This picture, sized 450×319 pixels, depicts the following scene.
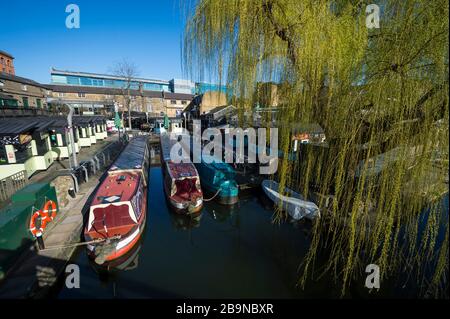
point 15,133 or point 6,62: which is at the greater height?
point 6,62

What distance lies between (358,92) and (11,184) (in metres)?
12.8

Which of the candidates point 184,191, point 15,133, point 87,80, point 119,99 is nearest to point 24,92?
point 119,99

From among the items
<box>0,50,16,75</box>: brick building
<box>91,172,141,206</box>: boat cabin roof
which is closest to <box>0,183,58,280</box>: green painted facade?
<box>91,172,141,206</box>: boat cabin roof

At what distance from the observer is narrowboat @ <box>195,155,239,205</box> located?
11.9 meters

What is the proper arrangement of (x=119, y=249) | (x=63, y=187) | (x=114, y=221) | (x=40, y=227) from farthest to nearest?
(x=63, y=187)
(x=114, y=221)
(x=119, y=249)
(x=40, y=227)

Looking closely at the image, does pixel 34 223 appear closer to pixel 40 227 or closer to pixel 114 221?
pixel 40 227

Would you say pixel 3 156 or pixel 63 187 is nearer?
pixel 63 187

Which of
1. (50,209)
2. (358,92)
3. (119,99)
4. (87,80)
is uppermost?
(87,80)

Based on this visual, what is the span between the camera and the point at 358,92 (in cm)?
265

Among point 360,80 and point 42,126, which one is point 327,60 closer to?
point 360,80

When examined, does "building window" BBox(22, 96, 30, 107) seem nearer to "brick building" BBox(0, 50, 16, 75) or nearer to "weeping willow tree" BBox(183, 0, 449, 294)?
"brick building" BBox(0, 50, 16, 75)

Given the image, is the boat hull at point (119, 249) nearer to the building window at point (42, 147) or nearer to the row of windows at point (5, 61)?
the building window at point (42, 147)
